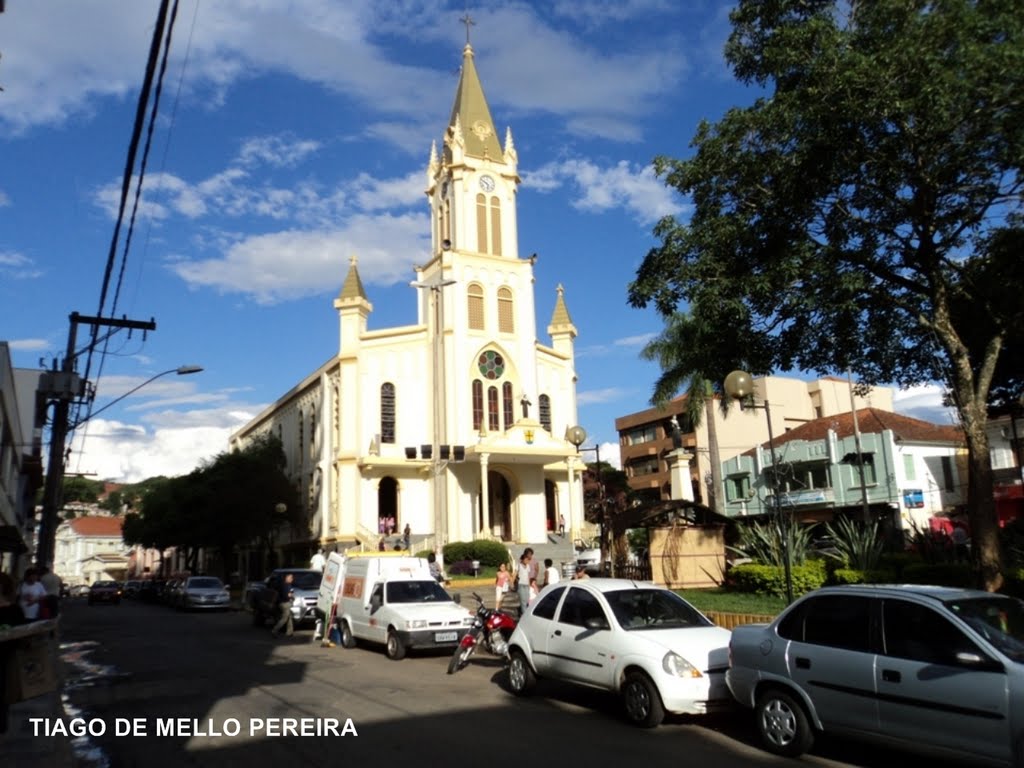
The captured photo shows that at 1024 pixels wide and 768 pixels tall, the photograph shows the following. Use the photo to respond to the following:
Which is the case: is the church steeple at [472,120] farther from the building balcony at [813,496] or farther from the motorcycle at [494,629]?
the motorcycle at [494,629]

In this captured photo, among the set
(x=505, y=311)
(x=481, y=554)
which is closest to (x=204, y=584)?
Answer: (x=481, y=554)

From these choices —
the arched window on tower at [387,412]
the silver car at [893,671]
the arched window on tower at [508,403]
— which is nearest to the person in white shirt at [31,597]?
the silver car at [893,671]

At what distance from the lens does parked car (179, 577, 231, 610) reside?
110 feet

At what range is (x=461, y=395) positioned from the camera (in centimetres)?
4091

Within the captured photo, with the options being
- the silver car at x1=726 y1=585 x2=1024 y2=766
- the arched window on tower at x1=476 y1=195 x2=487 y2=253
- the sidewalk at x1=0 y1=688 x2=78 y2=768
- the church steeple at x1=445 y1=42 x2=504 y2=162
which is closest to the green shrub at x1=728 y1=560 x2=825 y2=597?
the silver car at x1=726 y1=585 x2=1024 y2=766

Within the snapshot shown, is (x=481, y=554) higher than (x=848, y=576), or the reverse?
(x=481, y=554)

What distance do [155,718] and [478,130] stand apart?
132ft

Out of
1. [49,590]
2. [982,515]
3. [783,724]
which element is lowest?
[783,724]

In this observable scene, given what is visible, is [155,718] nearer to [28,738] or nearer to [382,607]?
[28,738]

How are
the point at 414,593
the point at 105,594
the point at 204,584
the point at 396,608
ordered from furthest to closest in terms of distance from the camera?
the point at 105,594 → the point at 204,584 → the point at 414,593 → the point at 396,608

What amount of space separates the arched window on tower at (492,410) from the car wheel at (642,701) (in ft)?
110

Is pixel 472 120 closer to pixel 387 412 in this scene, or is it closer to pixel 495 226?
pixel 495 226

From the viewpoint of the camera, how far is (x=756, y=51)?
13.8 m

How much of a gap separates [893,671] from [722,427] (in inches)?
2295
